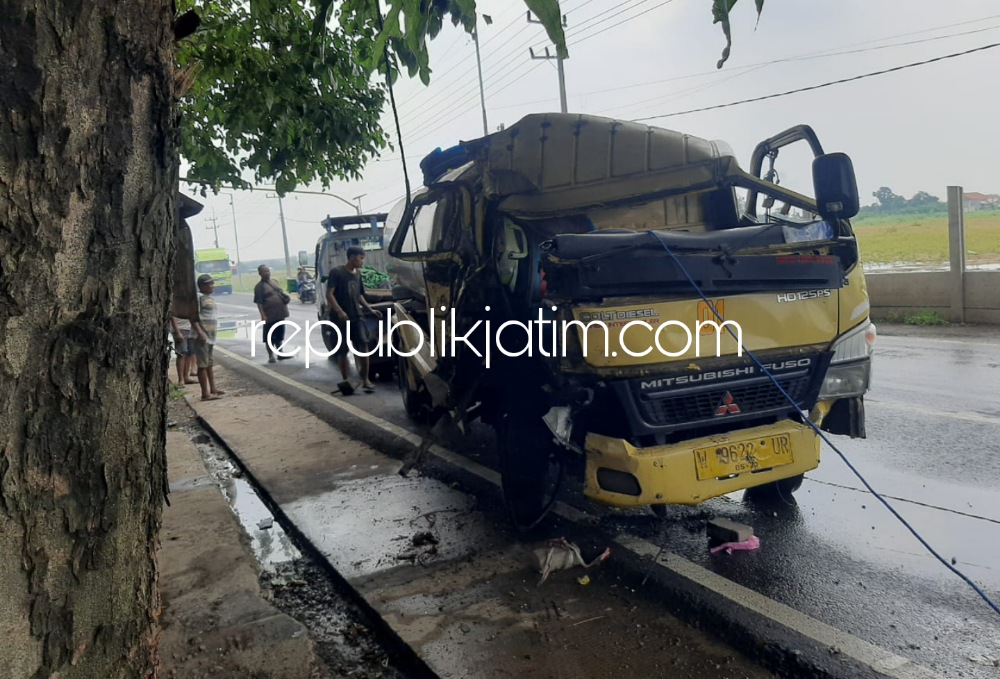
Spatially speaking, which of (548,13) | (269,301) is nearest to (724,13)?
(548,13)

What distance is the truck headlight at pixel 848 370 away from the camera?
14.0ft

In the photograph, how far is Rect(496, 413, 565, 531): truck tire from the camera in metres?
4.30

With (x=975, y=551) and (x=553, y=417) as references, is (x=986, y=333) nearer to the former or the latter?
(x=975, y=551)

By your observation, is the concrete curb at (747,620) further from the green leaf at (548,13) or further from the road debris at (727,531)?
the green leaf at (548,13)

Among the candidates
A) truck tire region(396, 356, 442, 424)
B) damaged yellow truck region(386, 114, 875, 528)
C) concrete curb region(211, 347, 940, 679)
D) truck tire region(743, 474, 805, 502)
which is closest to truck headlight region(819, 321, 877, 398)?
damaged yellow truck region(386, 114, 875, 528)

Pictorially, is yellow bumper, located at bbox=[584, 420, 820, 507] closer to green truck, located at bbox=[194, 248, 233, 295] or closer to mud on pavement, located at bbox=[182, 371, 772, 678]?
mud on pavement, located at bbox=[182, 371, 772, 678]

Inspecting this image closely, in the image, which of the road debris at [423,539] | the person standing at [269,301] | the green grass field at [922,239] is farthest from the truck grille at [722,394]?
the person standing at [269,301]

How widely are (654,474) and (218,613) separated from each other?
2.22m

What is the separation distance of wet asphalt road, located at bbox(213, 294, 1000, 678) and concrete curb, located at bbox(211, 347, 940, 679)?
0.10m

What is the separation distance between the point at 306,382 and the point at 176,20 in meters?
10.3

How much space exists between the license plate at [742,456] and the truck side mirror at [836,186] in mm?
1237

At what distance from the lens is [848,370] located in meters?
4.30

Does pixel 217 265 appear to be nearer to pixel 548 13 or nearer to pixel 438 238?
pixel 438 238

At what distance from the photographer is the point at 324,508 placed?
5.36m
